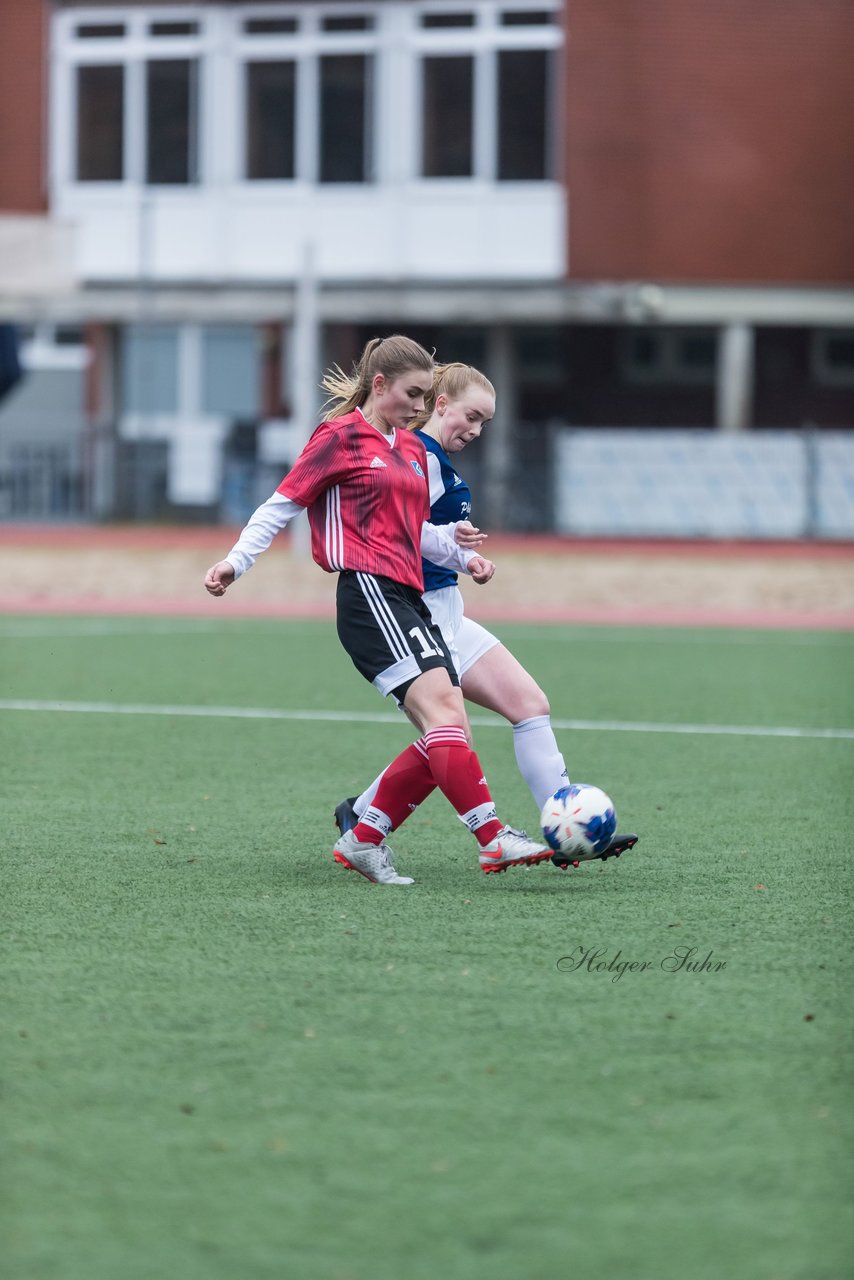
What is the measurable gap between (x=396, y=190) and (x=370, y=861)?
77.1ft

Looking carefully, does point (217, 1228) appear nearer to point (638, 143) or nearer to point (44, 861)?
point (44, 861)

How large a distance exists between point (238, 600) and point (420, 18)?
1131 centimetres

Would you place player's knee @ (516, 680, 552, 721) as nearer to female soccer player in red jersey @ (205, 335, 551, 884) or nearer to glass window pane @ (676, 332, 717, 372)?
female soccer player in red jersey @ (205, 335, 551, 884)

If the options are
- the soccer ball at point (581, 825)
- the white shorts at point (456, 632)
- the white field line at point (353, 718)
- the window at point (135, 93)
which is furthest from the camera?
the window at point (135, 93)

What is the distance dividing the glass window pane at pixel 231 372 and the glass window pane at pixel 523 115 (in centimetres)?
507

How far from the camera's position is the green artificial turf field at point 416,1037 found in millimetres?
3168

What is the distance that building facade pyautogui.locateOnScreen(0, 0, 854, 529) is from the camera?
1111 inches

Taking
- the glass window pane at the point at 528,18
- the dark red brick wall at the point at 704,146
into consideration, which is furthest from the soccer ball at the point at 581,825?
the glass window pane at the point at 528,18

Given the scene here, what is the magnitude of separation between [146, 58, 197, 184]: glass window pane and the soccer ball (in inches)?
984

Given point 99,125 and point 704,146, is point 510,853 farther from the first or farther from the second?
point 99,125

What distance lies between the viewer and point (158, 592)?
854 inches

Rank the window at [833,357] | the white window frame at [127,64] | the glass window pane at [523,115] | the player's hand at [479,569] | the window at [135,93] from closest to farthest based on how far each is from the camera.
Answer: the player's hand at [479,569], the glass window pane at [523,115], the white window frame at [127,64], the window at [135,93], the window at [833,357]

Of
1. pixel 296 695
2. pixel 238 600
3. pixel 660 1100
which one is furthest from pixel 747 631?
pixel 660 1100

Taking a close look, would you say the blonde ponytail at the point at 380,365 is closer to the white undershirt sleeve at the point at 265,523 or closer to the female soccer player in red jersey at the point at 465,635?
the female soccer player in red jersey at the point at 465,635
